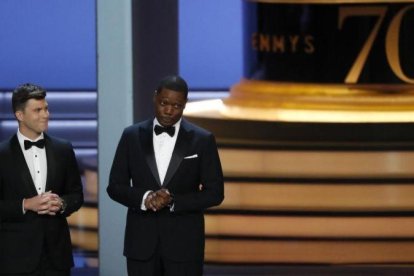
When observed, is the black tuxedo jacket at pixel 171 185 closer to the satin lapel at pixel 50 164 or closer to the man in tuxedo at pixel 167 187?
the man in tuxedo at pixel 167 187

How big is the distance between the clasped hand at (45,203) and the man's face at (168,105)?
0.40 meters

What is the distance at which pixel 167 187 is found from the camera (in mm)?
4215

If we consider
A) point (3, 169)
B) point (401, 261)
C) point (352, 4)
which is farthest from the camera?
point (352, 4)

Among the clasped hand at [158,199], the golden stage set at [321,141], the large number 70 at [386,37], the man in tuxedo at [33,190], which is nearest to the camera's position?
the clasped hand at [158,199]

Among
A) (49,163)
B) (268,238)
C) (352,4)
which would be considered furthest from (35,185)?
(352,4)

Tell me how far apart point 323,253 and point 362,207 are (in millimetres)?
297

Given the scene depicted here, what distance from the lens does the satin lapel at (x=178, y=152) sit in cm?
421

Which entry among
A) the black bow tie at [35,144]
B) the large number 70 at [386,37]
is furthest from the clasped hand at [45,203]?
the large number 70 at [386,37]

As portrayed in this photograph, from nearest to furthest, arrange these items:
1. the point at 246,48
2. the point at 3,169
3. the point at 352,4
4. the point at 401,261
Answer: the point at 3,169 < the point at 401,261 < the point at 352,4 < the point at 246,48

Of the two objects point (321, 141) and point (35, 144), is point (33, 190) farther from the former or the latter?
point (321, 141)

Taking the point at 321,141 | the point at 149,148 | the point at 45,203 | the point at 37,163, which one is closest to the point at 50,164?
the point at 37,163

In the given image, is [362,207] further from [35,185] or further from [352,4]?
[35,185]

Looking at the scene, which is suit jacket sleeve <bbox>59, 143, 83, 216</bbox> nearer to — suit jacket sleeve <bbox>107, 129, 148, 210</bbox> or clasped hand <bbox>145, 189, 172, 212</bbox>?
suit jacket sleeve <bbox>107, 129, 148, 210</bbox>

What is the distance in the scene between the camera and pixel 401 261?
21.4 feet
